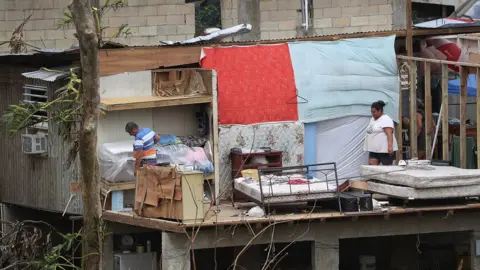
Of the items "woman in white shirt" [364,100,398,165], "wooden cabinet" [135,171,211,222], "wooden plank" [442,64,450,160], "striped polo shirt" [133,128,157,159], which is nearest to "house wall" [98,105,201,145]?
"striped polo shirt" [133,128,157,159]

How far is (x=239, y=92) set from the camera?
18016 millimetres

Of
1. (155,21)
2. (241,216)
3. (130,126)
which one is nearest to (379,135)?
(241,216)

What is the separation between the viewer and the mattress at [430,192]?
16.2 m

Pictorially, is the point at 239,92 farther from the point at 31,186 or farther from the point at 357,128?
the point at 31,186

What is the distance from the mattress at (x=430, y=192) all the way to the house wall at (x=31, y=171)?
4.88m

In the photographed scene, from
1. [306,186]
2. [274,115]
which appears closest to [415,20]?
[274,115]

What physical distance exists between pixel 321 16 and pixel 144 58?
25.0 ft

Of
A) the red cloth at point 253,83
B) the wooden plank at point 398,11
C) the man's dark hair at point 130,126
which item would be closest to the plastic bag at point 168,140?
the man's dark hair at point 130,126

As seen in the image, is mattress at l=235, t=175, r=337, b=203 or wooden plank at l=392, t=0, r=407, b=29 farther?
wooden plank at l=392, t=0, r=407, b=29

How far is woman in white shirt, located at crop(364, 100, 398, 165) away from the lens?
18000 mm

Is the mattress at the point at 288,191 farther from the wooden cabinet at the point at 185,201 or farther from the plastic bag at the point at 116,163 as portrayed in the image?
the plastic bag at the point at 116,163

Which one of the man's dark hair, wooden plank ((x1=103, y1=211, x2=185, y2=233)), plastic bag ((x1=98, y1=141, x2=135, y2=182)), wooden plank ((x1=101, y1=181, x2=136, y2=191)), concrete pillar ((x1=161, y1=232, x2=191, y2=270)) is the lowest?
concrete pillar ((x1=161, y1=232, x2=191, y2=270))

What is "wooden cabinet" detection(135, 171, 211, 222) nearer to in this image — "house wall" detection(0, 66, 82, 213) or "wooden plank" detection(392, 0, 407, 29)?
"house wall" detection(0, 66, 82, 213)

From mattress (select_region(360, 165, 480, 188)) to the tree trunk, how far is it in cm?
464
